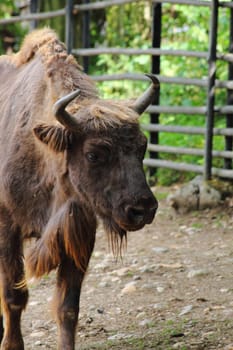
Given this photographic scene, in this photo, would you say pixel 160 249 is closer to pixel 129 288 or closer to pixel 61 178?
pixel 129 288

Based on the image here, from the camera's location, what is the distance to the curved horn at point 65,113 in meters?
4.58

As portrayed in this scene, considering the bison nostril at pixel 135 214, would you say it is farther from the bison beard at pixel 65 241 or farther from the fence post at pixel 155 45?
the fence post at pixel 155 45

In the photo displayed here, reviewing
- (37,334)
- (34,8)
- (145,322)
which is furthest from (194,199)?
(34,8)

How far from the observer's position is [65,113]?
15.1ft

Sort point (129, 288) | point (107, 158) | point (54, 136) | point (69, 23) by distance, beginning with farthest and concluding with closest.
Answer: point (69, 23) < point (129, 288) < point (54, 136) < point (107, 158)

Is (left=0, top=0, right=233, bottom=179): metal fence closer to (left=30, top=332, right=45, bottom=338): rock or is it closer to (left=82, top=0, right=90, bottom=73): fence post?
(left=82, top=0, right=90, bottom=73): fence post

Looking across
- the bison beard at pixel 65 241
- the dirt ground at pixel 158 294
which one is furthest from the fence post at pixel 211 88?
the bison beard at pixel 65 241

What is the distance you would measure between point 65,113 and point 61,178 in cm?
46

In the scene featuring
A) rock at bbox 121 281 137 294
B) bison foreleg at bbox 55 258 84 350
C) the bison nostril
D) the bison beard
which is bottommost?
rock at bbox 121 281 137 294

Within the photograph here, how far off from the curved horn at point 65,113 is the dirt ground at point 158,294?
1.60 metres

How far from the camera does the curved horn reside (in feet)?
15.0

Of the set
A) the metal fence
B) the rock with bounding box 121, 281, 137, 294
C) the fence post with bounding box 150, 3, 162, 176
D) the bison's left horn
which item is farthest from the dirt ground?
the fence post with bounding box 150, 3, 162, 176

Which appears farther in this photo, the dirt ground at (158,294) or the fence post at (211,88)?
the fence post at (211,88)

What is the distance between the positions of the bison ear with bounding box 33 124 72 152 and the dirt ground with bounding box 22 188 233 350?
146 cm
